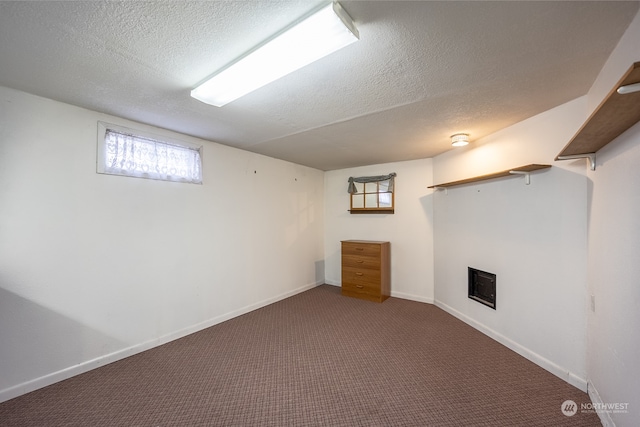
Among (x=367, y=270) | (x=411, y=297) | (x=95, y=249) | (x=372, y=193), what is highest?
(x=372, y=193)

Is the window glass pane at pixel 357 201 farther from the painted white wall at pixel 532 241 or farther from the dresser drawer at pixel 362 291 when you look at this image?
the painted white wall at pixel 532 241

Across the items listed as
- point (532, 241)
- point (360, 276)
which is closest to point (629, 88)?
point (532, 241)

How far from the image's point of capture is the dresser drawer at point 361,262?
4.09 m

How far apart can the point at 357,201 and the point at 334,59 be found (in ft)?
11.0

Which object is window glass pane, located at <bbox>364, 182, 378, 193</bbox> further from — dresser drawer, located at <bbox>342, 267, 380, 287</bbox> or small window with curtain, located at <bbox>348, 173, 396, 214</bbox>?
dresser drawer, located at <bbox>342, 267, 380, 287</bbox>

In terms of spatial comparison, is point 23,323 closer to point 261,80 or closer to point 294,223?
point 261,80

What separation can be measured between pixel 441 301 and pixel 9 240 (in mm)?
4638

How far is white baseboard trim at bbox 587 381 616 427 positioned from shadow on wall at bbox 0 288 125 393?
382 centimetres

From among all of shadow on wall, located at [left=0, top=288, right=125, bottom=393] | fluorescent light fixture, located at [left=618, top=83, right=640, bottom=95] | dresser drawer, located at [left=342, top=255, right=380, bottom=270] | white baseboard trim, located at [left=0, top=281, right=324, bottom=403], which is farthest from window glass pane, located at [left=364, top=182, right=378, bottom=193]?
shadow on wall, located at [left=0, top=288, right=125, bottom=393]

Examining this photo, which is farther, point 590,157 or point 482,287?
point 482,287

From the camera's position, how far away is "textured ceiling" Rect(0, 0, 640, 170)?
1194 mm

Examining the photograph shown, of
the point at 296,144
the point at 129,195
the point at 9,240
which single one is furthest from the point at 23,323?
the point at 296,144

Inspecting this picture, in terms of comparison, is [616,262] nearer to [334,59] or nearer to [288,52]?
[334,59]

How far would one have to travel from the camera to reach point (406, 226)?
13.9 ft
